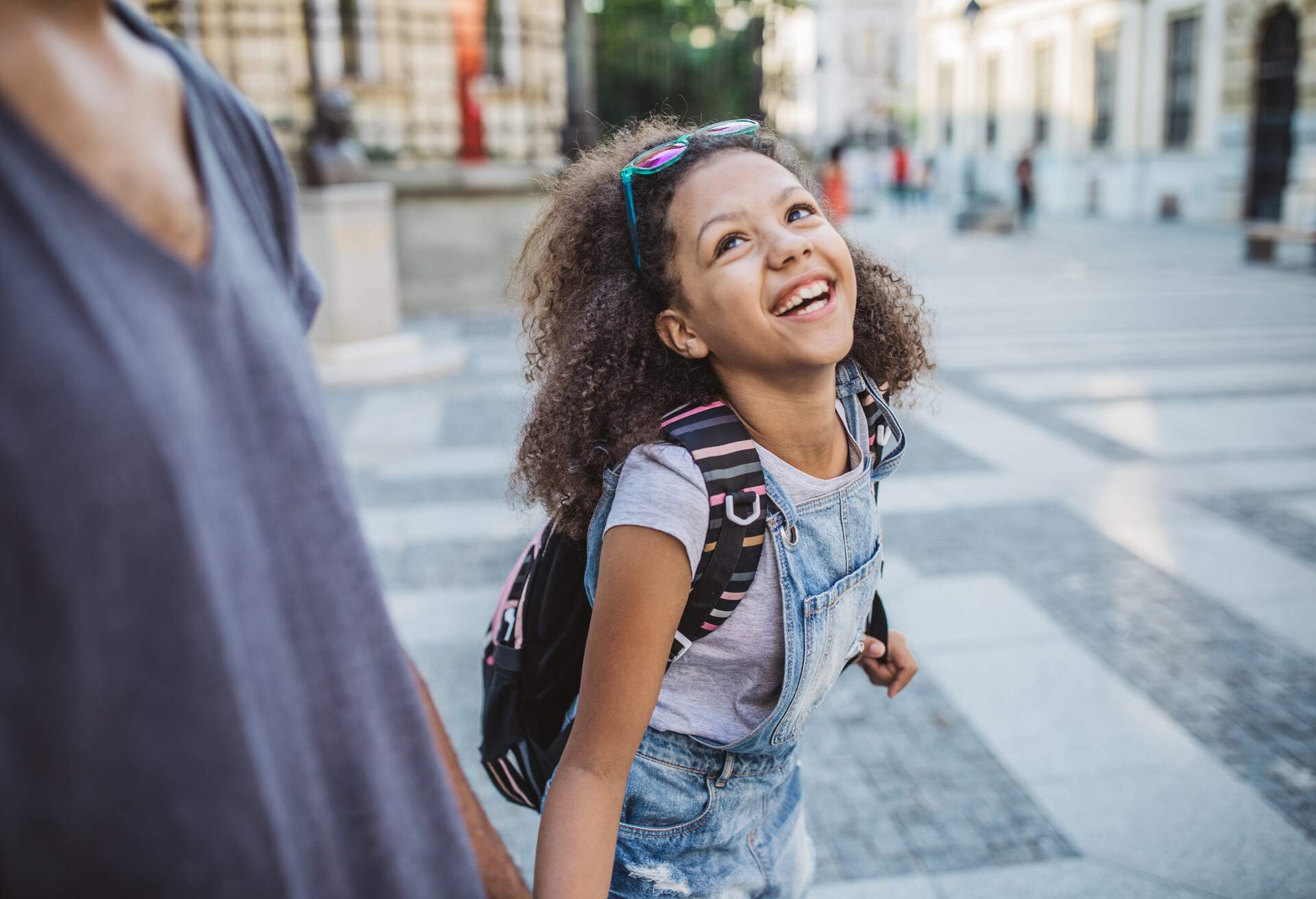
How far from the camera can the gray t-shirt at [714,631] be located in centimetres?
125

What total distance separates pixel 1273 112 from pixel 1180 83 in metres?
4.15

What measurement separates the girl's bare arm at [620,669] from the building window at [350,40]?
1378 centimetres

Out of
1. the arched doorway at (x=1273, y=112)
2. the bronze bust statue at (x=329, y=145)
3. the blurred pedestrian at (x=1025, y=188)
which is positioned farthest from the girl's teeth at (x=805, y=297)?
the blurred pedestrian at (x=1025, y=188)

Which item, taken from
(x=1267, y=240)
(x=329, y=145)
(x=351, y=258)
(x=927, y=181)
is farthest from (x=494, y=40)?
(x=927, y=181)

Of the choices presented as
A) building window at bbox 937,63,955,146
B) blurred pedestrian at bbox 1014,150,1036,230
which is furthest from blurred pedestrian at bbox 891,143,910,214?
building window at bbox 937,63,955,146

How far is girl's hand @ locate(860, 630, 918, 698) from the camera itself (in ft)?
5.73

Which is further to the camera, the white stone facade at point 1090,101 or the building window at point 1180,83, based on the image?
the building window at point 1180,83

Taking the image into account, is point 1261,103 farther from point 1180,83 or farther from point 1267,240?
point 1267,240

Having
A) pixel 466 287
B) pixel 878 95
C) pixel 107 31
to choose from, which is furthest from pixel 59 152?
pixel 878 95

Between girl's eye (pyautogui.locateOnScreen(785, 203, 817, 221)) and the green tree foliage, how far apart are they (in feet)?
43.4

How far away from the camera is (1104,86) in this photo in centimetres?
2694

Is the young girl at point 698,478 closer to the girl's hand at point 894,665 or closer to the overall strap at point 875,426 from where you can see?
the overall strap at point 875,426

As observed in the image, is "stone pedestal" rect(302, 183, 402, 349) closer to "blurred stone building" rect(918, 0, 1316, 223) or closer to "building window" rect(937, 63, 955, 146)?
"blurred stone building" rect(918, 0, 1316, 223)

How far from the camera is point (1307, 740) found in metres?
2.91
